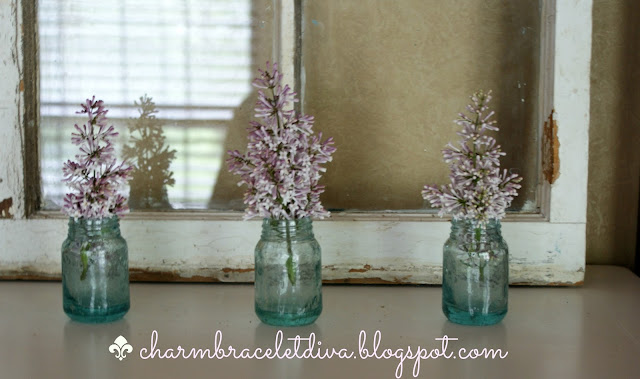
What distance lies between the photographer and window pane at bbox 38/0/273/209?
4.19ft

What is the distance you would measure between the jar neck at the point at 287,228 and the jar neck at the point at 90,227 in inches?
10.1

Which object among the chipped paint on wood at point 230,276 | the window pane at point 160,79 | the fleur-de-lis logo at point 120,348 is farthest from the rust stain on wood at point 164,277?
the fleur-de-lis logo at point 120,348

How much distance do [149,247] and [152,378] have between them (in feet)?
1.69

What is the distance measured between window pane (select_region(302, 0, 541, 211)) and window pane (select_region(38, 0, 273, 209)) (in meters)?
0.15

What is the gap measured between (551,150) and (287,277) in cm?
59

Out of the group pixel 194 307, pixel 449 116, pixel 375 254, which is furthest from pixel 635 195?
pixel 194 307

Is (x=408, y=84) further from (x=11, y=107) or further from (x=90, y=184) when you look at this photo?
(x=11, y=107)

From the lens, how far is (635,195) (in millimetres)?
1422

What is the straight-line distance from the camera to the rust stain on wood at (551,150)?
123 centimetres

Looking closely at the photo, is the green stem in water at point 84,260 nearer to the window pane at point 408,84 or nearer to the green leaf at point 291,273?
the green leaf at point 291,273

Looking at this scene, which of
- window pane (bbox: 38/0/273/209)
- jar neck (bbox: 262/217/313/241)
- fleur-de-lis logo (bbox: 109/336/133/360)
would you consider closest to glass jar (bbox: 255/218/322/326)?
jar neck (bbox: 262/217/313/241)

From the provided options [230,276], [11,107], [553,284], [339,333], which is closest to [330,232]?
[230,276]

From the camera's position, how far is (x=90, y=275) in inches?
40.4

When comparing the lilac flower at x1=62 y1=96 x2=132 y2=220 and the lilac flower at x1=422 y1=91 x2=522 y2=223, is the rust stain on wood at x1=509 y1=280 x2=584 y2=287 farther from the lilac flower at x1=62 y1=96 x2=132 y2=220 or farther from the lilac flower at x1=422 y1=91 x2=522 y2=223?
the lilac flower at x1=62 y1=96 x2=132 y2=220
